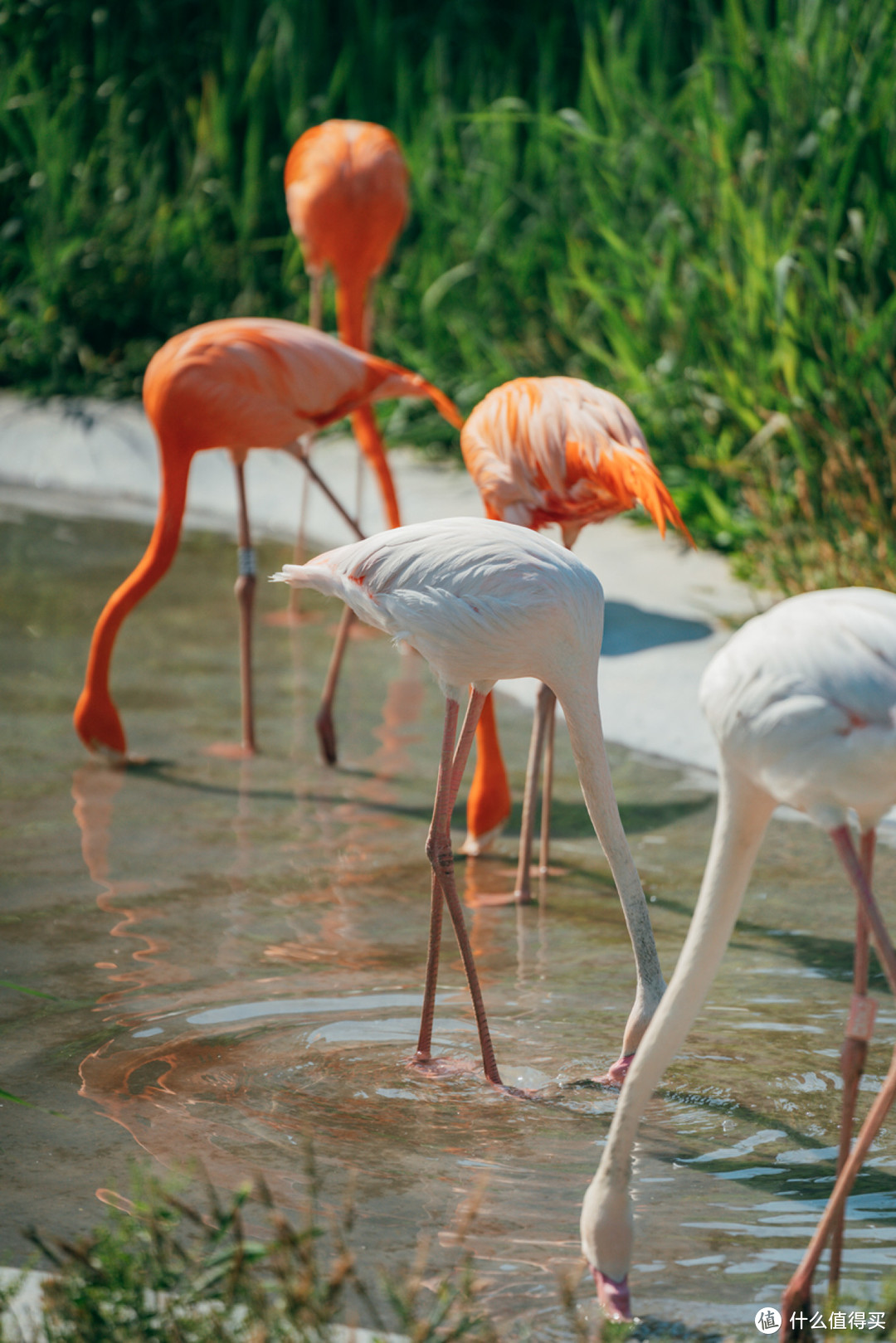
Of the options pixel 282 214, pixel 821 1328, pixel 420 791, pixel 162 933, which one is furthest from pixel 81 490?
pixel 821 1328

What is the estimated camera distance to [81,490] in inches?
304

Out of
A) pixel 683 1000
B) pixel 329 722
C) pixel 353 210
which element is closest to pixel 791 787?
pixel 683 1000

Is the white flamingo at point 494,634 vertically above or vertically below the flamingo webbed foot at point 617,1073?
above

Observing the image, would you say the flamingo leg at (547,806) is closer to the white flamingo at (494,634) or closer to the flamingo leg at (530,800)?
the flamingo leg at (530,800)

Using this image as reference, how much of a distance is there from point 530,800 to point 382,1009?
759 millimetres

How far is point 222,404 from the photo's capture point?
4289 mm

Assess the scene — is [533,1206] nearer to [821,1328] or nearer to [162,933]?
[821,1328]

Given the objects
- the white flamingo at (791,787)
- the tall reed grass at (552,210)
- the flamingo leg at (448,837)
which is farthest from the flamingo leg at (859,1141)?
the tall reed grass at (552,210)

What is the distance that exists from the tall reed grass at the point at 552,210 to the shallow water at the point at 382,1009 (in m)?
1.60

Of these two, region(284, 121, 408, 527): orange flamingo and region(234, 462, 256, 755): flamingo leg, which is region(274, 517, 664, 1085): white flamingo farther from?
region(284, 121, 408, 527): orange flamingo

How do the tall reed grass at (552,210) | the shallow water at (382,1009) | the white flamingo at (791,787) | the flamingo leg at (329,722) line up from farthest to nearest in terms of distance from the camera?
1. the tall reed grass at (552,210)
2. the flamingo leg at (329,722)
3. the shallow water at (382,1009)
4. the white flamingo at (791,787)

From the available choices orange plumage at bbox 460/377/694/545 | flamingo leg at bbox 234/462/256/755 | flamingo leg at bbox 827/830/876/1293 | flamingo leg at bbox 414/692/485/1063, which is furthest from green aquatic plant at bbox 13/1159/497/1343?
flamingo leg at bbox 234/462/256/755

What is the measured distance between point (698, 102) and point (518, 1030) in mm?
4387

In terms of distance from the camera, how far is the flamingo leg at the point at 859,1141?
196 cm
